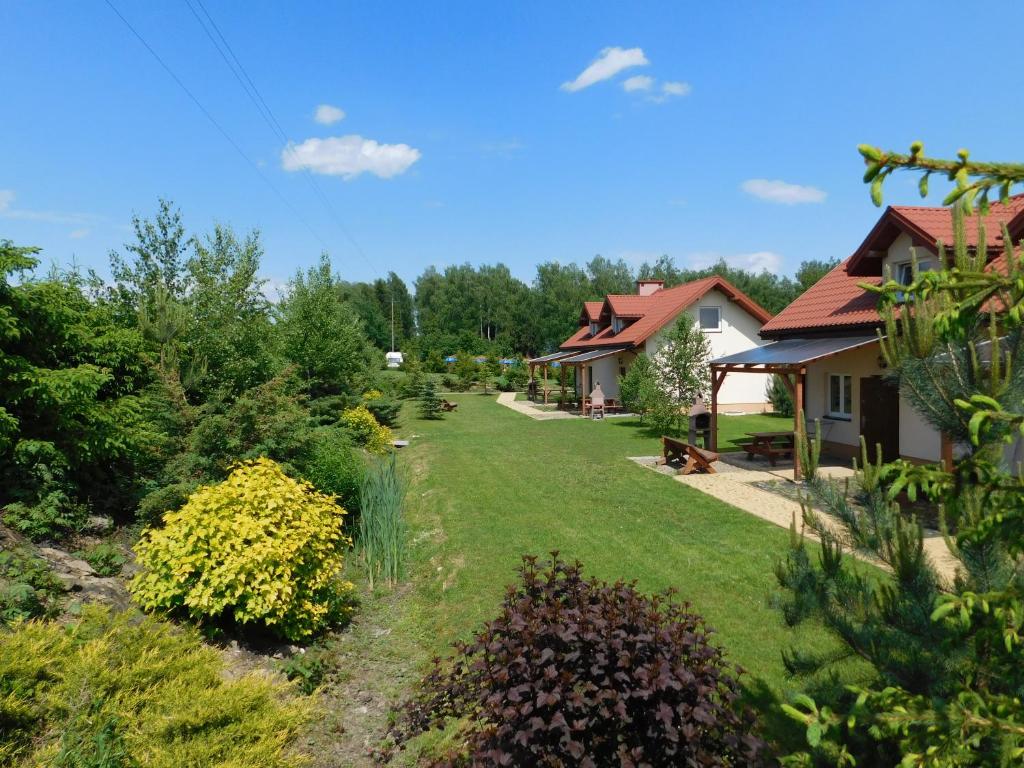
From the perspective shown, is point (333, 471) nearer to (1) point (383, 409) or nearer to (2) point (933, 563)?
(2) point (933, 563)

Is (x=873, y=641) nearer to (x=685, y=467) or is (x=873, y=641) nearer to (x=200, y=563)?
(x=200, y=563)

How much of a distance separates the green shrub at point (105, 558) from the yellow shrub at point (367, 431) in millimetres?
9096

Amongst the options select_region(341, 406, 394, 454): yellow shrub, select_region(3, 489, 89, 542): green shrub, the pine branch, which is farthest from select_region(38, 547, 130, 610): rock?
select_region(341, 406, 394, 454): yellow shrub

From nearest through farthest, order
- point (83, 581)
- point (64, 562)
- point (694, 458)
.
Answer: point (83, 581)
point (64, 562)
point (694, 458)

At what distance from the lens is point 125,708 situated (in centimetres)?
408

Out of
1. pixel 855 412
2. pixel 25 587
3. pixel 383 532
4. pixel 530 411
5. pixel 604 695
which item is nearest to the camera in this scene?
pixel 604 695

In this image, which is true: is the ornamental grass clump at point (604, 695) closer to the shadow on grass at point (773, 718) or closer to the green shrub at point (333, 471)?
the shadow on grass at point (773, 718)

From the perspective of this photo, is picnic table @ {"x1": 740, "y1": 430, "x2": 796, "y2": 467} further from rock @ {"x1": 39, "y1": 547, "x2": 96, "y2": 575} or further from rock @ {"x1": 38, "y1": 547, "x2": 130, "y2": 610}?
rock @ {"x1": 39, "y1": 547, "x2": 96, "y2": 575}

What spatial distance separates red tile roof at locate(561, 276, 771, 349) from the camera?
27656 mm

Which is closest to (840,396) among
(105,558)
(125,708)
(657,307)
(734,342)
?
(734,342)

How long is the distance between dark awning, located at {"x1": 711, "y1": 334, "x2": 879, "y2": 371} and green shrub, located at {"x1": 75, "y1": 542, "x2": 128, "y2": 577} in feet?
38.6

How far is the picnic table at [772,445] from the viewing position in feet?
47.8

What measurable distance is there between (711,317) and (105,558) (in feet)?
86.4

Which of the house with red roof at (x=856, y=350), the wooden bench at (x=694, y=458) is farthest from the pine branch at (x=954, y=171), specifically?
the wooden bench at (x=694, y=458)
